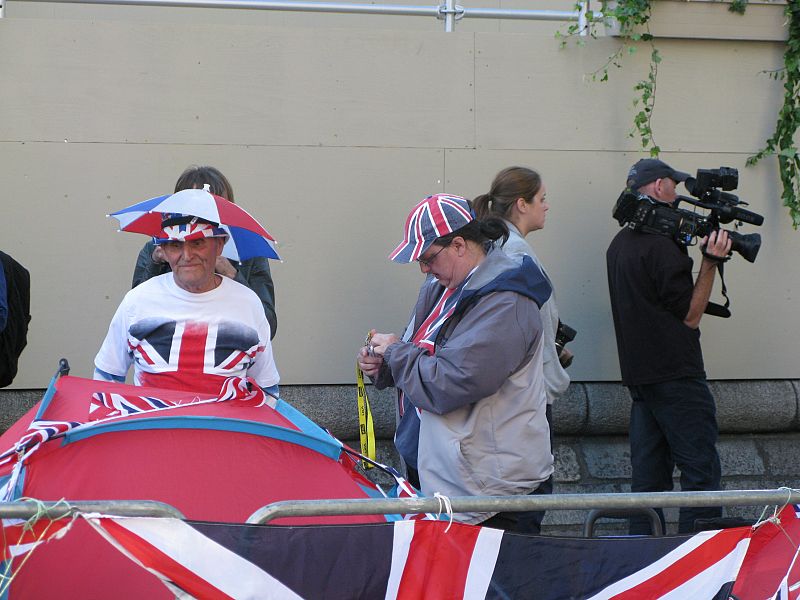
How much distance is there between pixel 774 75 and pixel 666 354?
2.13m

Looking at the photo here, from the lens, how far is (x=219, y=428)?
3043 millimetres

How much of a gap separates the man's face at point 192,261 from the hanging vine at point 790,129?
3722 mm

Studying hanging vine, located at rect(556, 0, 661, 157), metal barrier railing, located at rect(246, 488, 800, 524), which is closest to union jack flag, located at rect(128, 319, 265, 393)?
metal barrier railing, located at rect(246, 488, 800, 524)

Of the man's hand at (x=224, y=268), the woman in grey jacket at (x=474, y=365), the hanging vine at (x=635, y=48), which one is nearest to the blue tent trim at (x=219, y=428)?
the woman in grey jacket at (x=474, y=365)

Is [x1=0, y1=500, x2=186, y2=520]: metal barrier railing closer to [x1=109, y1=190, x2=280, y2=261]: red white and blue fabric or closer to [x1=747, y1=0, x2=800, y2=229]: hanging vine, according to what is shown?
[x1=109, y1=190, x2=280, y2=261]: red white and blue fabric

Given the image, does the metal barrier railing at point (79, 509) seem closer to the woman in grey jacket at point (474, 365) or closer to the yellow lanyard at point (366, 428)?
the woman in grey jacket at point (474, 365)

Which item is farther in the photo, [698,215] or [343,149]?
[343,149]

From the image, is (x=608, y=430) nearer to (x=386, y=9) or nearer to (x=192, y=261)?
A: (x=386, y=9)

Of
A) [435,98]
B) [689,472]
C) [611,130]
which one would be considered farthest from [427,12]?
[689,472]

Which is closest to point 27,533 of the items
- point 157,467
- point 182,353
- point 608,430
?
point 157,467

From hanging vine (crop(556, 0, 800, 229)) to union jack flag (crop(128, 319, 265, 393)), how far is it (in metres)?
3.22

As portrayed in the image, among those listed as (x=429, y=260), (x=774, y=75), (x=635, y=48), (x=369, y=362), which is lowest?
(x=369, y=362)

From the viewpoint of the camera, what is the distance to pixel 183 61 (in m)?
5.79

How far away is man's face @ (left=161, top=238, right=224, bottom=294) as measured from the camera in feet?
12.0
